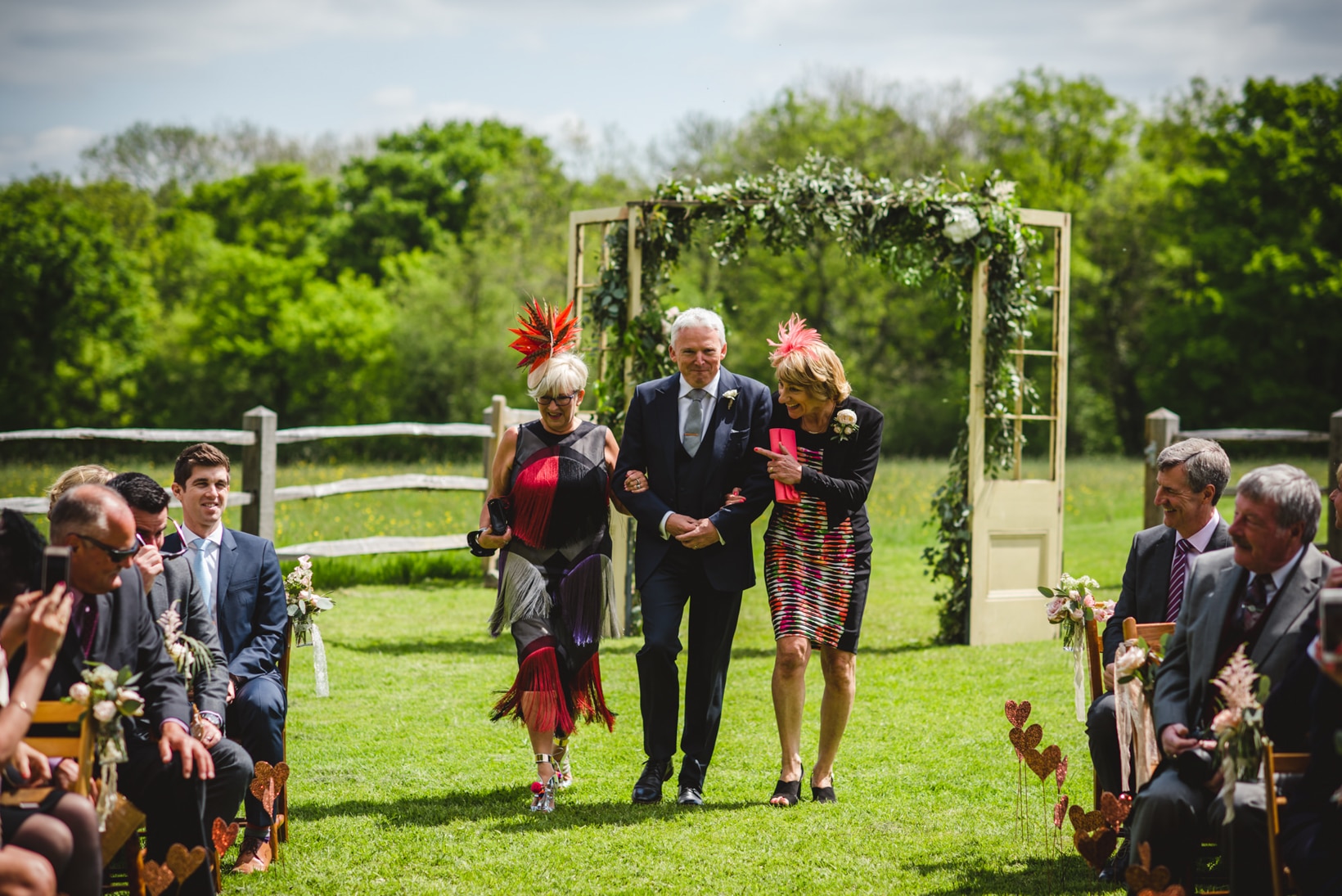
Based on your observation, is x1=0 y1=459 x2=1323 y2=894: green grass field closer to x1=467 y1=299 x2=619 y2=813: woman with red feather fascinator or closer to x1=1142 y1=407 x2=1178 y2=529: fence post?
x1=467 y1=299 x2=619 y2=813: woman with red feather fascinator

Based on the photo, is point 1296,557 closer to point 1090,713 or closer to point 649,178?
point 1090,713

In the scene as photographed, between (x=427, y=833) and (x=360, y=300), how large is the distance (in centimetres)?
3671

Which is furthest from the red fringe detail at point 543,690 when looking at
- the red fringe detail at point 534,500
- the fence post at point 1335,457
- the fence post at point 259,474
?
the fence post at point 1335,457

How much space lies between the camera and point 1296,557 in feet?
11.2

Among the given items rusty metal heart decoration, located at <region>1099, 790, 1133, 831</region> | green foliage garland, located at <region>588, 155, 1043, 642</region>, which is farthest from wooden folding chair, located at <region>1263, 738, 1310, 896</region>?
green foliage garland, located at <region>588, 155, 1043, 642</region>

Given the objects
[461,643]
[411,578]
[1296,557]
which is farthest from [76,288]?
[1296,557]

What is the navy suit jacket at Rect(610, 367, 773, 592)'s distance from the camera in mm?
5238

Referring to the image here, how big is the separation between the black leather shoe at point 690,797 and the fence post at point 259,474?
19.0 ft

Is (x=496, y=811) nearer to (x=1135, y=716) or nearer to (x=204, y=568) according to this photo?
(x=204, y=568)

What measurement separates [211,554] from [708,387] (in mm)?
2126

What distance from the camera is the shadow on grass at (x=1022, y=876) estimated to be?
165 inches

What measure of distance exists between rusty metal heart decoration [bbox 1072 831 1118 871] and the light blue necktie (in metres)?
3.13

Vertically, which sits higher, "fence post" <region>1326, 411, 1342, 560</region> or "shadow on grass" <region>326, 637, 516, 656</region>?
"fence post" <region>1326, 411, 1342, 560</region>

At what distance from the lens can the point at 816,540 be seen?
5.21 meters
